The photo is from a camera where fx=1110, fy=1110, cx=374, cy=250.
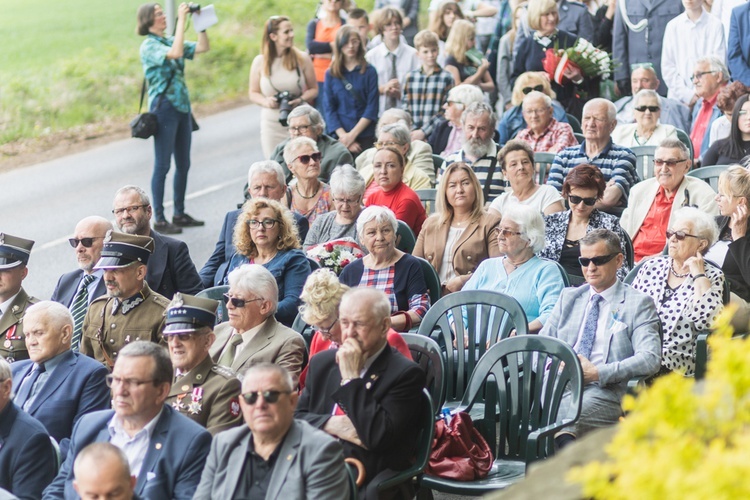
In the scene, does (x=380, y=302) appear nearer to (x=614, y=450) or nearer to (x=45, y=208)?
(x=614, y=450)

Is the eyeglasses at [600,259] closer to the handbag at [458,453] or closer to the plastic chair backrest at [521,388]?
the plastic chair backrest at [521,388]

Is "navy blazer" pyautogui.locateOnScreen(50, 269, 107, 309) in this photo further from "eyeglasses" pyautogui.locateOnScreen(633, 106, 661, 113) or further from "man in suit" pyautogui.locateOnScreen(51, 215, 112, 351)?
"eyeglasses" pyautogui.locateOnScreen(633, 106, 661, 113)

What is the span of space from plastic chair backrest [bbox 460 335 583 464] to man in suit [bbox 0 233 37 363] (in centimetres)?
287

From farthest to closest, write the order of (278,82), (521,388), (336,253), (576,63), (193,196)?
(193,196), (278,82), (576,63), (336,253), (521,388)

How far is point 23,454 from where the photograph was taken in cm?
523

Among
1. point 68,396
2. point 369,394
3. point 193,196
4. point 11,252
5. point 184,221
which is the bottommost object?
point 193,196

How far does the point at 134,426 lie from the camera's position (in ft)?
16.6

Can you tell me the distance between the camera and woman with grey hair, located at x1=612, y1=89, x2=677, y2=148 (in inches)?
383

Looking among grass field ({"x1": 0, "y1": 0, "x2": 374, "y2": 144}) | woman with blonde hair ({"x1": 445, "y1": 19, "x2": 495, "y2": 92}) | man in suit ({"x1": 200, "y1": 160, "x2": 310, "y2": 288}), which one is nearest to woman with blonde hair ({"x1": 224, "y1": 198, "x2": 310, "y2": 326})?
man in suit ({"x1": 200, "y1": 160, "x2": 310, "y2": 288})

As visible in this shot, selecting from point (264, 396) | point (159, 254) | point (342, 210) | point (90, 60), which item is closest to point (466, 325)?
point (342, 210)

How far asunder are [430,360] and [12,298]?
112 inches

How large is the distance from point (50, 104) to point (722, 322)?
60.9 feet

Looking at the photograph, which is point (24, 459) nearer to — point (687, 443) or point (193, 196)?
point (687, 443)

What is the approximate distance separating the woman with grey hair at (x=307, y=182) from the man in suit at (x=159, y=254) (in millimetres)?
1434
